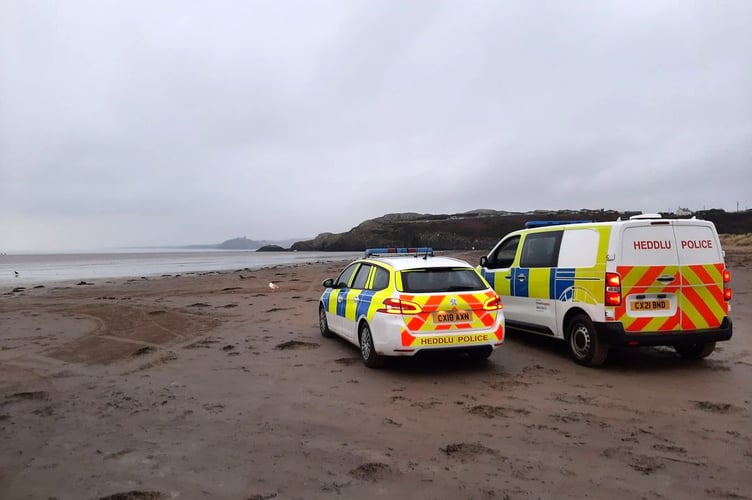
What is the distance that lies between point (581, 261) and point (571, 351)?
53.2 inches

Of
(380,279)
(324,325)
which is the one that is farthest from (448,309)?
(324,325)

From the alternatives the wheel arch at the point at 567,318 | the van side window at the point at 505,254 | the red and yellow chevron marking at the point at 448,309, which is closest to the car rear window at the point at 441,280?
the red and yellow chevron marking at the point at 448,309

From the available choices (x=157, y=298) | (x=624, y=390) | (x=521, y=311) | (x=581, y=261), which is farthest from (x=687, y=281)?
(x=157, y=298)

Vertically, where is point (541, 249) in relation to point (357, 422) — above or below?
above

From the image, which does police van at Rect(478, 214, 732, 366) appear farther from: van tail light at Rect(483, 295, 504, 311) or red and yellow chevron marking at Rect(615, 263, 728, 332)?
van tail light at Rect(483, 295, 504, 311)

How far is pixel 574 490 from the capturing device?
12.8 ft

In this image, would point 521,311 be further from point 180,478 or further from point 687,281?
point 180,478

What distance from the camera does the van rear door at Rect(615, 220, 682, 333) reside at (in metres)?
7.25

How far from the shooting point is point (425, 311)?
7277 millimetres

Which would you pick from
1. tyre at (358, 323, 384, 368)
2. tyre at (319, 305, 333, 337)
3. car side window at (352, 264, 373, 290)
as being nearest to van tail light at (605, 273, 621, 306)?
tyre at (358, 323, 384, 368)

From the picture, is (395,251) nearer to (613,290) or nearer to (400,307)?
(400,307)

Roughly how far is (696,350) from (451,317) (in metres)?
3.83

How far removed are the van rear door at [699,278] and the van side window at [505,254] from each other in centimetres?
278

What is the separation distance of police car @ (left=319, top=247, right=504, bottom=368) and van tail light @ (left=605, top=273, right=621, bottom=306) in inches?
55.5
